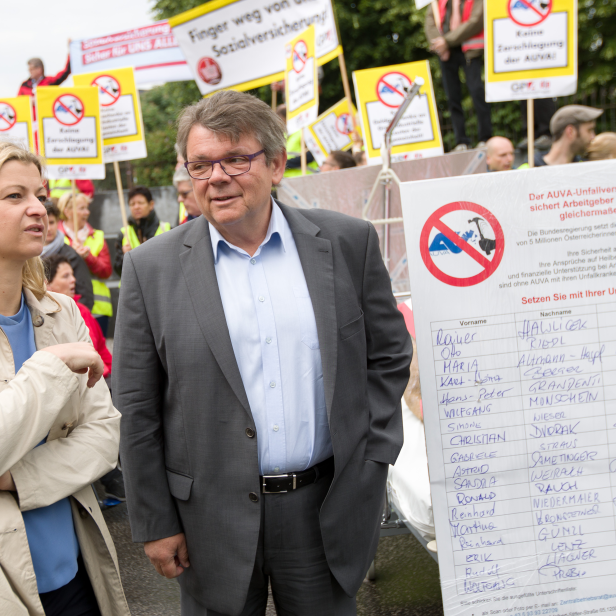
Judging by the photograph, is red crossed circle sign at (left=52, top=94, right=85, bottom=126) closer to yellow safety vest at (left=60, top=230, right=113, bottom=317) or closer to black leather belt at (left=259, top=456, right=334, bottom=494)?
yellow safety vest at (left=60, top=230, right=113, bottom=317)

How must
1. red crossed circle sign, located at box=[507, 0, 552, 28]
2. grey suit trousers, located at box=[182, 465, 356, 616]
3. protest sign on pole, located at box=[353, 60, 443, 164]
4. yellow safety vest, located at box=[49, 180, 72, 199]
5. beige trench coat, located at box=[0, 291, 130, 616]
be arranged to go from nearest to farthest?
beige trench coat, located at box=[0, 291, 130, 616] → grey suit trousers, located at box=[182, 465, 356, 616] → red crossed circle sign, located at box=[507, 0, 552, 28] → protest sign on pole, located at box=[353, 60, 443, 164] → yellow safety vest, located at box=[49, 180, 72, 199]

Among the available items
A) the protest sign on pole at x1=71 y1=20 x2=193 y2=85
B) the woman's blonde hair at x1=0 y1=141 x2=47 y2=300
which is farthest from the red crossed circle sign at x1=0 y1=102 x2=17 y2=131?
the woman's blonde hair at x1=0 y1=141 x2=47 y2=300

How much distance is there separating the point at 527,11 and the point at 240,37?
344 cm

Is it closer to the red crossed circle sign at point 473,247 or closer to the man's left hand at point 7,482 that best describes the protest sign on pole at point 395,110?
the red crossed circle sign at point 473,247

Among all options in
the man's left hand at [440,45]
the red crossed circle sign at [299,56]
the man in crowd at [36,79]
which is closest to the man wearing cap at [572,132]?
the red crossed circle sign at [299,56]

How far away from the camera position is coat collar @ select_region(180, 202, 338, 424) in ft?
6.43

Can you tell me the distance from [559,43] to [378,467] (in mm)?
3621

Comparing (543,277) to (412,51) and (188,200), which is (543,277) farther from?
(412,51)

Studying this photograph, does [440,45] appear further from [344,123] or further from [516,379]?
[516,379]

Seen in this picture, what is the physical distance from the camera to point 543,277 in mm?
2273

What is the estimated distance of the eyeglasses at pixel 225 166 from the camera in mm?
2021

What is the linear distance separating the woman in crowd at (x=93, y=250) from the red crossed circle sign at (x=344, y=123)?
2.92 m

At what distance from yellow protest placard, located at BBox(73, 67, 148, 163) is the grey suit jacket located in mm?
4990

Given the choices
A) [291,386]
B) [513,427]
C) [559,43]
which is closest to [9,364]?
[291,386]
